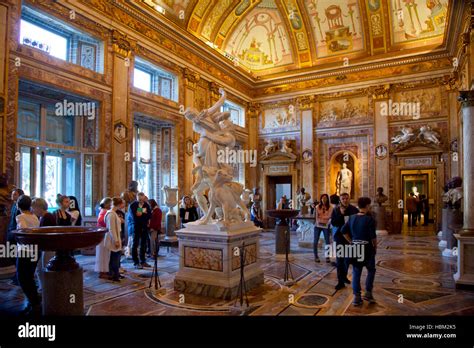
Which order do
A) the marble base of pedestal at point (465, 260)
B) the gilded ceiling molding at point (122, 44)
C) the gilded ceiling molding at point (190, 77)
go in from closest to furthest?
the marble base of pedestal at point (465, 260) < the gilded ceiling molding at point (122, 44) < the gilded ceiling molding at point (190, 77)

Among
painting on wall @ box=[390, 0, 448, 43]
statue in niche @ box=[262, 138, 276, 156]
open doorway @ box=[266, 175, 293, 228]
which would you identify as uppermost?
painting on wall @ box=[390, 0, 448, 43]

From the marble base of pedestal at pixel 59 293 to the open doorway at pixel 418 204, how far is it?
14.3 m

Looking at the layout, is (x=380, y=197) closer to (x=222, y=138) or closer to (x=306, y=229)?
(x=306, y=229)

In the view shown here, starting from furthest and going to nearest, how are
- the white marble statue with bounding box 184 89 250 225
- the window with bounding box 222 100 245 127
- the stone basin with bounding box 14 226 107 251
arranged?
the window with bounding box 222 100 245 127 → the white marble statue with bounding box 184 89 250 225 → the stone basin with bounding box 14 226 107 251

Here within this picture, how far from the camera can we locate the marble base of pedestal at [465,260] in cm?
626

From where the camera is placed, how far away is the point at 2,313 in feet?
16.1

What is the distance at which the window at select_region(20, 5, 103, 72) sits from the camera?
9.24m

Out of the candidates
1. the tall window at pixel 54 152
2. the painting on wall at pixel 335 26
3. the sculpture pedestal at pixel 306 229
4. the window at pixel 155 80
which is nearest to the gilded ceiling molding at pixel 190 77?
the window at pixel 155 80

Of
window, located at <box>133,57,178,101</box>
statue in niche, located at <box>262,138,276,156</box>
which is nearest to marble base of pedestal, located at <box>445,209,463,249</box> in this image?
statue in niche, located at <box>262,138,276,156</box>

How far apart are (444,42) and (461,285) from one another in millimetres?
11882

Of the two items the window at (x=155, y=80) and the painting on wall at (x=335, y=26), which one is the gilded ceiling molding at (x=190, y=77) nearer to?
the window at (x=155, y=80)

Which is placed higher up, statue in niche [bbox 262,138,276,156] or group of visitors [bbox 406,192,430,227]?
statue in niche [bbox 262,138,276,156]

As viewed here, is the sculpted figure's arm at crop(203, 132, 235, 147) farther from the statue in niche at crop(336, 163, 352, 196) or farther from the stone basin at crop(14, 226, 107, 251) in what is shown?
the statue in niche at crop(336, 163, 352, 196)

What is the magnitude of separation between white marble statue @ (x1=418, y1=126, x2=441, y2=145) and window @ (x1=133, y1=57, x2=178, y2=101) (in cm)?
1068
